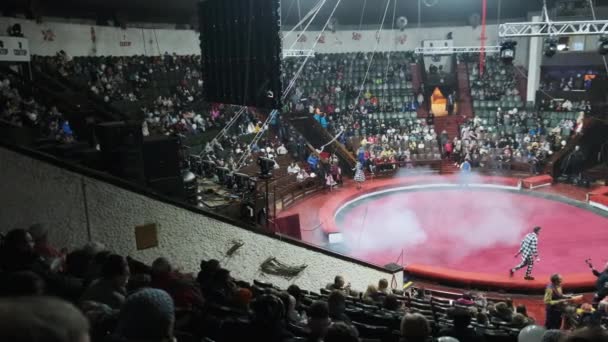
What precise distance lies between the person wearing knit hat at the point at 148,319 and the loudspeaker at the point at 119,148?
5.43m

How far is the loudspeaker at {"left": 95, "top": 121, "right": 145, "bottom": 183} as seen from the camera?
6918 mm

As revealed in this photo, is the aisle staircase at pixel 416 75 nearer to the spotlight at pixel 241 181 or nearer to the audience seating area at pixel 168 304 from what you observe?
the spotlight at pixel 241 181

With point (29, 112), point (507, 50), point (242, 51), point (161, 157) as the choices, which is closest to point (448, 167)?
point (507, 50)

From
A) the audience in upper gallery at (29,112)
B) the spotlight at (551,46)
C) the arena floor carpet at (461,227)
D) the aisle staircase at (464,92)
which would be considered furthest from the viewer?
the aisle staircase at (464,92)

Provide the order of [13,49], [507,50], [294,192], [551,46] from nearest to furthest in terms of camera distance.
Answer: [13,49] → [507,50] → [551,46] → [294,192]

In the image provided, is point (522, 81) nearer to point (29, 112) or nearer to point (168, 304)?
point (29, 112)

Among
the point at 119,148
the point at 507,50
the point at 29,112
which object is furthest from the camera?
the point at 507,50

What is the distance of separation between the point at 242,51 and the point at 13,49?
21.1 ft

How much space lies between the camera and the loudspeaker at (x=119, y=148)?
6918 mm

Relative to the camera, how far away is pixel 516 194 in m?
18.0

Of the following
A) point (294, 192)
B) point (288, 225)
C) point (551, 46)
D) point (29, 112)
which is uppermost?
point (551, 46)

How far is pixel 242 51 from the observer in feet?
27.6

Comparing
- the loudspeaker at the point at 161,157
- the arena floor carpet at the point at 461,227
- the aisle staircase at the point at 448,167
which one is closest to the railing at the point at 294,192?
the arena floor carpet at the point at 461,227

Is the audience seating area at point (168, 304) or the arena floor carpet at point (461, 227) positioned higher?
the audience seating area at point (168, 304)
